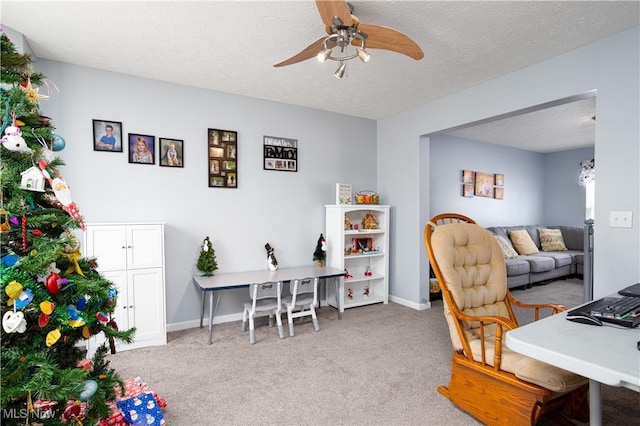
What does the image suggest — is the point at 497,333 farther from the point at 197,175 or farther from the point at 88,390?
the point at 197,175

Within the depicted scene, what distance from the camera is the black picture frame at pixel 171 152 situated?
3.49 m

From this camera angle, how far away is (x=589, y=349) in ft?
3.85

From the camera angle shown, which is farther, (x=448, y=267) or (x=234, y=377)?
(x=234, y=377)

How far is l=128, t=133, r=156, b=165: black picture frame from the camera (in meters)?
3.35

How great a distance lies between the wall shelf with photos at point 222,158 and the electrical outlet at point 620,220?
3412 millimetres

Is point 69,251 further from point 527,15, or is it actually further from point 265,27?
point 527,15

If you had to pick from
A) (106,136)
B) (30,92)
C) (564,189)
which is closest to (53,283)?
(30,92)

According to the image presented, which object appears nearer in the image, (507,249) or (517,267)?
(517,267)

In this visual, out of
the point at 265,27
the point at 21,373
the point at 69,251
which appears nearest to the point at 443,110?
the point at 265,27

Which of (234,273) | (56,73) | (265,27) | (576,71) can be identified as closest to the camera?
(265,27)

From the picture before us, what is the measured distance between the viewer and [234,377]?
2559mm

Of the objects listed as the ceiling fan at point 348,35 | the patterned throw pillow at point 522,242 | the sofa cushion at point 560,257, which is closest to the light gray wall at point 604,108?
the ceiling fan at point 348,35

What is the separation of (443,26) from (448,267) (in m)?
1.69

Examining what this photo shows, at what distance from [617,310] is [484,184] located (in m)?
5.18
